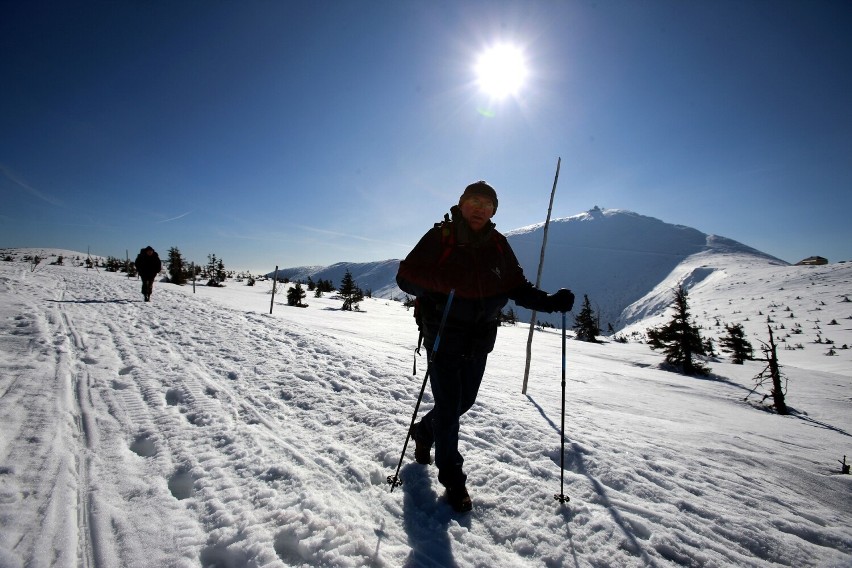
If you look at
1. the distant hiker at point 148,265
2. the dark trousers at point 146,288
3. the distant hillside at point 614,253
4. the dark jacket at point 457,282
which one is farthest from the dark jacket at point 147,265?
the distant hillside at point 614,253

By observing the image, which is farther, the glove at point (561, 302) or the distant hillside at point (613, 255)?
the distant hillside at point (613, 255)

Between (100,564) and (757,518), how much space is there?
401 centimetres

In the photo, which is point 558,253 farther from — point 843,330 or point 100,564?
point 100,564

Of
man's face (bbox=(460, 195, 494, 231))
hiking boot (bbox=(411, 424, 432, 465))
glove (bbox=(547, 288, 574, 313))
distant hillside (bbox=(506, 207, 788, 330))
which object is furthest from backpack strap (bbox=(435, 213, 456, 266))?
distant hillside (bbox=(506, 207, 788, 330))

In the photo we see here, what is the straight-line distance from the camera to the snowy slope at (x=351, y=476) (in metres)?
1.85

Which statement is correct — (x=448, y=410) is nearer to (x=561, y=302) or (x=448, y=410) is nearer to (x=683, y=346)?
(x=561, y=302)

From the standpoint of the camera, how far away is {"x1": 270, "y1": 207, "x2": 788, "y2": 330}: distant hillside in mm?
118013

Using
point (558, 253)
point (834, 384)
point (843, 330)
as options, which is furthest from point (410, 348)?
point (558, 253)

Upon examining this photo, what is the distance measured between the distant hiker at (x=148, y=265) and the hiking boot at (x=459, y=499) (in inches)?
568

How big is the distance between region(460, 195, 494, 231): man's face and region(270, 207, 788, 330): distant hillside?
9496cm

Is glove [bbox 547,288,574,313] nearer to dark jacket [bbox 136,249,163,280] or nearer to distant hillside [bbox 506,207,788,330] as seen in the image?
dark jacket [bbox 136,249,163,280]

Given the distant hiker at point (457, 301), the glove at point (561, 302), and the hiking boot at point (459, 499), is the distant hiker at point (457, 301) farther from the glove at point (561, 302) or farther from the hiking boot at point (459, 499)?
the glove at point (561, 302)

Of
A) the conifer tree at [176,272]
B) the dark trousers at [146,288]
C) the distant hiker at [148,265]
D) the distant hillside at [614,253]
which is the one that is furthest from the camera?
the distant hillside at [614,253]

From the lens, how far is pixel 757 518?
7.68 ft
